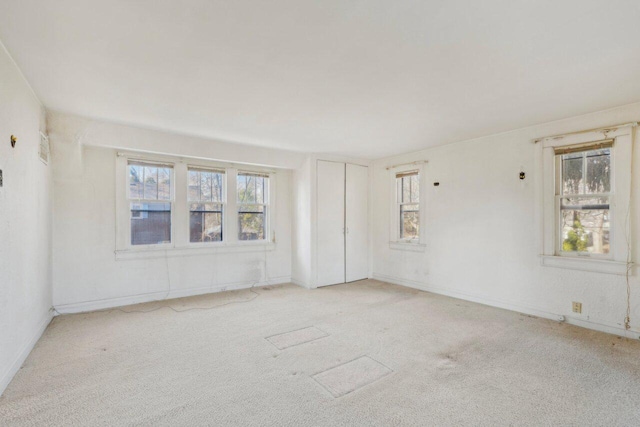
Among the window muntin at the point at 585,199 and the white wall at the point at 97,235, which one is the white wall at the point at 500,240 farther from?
the white wall at the point at 97,235

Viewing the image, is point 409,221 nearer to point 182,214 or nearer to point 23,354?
point 182,214

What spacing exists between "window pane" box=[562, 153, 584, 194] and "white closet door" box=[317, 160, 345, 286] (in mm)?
3249

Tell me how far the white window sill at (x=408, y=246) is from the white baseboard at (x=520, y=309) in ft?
1.83

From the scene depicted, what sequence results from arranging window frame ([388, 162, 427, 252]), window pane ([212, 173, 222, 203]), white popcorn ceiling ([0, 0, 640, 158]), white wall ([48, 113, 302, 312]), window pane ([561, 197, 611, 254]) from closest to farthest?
1. white popcorn ceiling ([0, 0, 640, 158])
2. window pane ([561, 197, 611, 254])
3. white wall ([48, 113, 302, 312])
4. window pane ([212, 173, 222, 203])
5. window frame ([388, 162, 427, 252])

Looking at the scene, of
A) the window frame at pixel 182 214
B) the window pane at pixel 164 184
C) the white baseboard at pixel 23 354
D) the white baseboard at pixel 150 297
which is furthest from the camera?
the window pane at pixel 164 184

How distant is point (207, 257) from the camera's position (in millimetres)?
4914

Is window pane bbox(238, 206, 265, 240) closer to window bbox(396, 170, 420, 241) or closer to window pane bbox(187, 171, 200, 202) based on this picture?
window pane bbox(187, 171, 200, 202)

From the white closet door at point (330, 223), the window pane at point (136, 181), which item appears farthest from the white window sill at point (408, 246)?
the window pane at point (136, 181)

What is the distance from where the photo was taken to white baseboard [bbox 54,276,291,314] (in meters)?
3.89

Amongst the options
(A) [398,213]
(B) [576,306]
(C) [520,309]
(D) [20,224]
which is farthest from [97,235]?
(B) [576,306]

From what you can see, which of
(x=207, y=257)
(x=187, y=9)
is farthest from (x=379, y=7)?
(x=207, y=257)

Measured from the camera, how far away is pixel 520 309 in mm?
3957

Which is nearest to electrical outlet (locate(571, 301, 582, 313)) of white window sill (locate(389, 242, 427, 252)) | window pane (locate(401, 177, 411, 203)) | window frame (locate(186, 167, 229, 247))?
white window sill (locate(389, 242, 427, 252))

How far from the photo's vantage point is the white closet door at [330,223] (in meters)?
5.42
